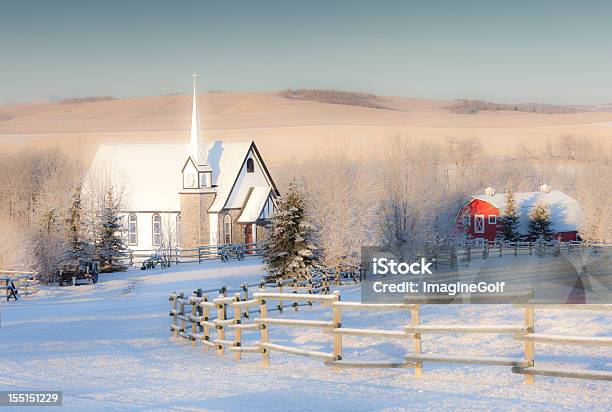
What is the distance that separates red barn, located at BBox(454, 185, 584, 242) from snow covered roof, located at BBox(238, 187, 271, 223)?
676 inches

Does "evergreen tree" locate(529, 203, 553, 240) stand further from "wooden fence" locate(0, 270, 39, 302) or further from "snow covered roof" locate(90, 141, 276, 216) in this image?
"wooden fence" locate(0, 270, 39, 302)

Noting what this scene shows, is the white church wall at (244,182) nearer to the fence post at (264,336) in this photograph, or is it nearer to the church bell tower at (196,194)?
the church bell tower at (196,194)

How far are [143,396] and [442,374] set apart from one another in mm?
5031

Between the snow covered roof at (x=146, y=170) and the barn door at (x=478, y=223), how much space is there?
24.6 m

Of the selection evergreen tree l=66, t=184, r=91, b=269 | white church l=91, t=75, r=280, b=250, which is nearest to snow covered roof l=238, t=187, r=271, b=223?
white church l=91, t=75, r=280, b=250

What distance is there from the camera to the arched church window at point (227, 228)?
62.4 m

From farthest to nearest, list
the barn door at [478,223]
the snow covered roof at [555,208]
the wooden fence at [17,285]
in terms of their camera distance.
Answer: the barn door at [478,223] → the snow covered roof at [555,208] → the wooden fence at [17,285]

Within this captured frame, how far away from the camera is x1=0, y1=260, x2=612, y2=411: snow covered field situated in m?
13.1

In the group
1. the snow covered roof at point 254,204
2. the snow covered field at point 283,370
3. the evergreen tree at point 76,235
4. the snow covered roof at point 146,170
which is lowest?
the snow covered field at point 283,370

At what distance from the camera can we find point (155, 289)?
1640 inches

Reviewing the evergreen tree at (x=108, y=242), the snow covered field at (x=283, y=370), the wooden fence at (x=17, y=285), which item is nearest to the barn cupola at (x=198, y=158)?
the evergreen tree at (x=108, y=242)

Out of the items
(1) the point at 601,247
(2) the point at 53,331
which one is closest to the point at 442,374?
(2) the point at 53,331

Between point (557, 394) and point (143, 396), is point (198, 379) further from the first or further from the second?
point (557, 394)

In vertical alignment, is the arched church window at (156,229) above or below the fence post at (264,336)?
above
